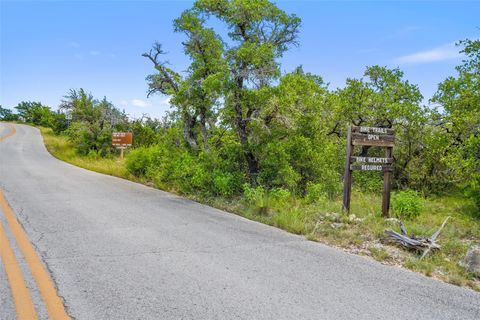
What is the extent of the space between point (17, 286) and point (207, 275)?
219 centimetres

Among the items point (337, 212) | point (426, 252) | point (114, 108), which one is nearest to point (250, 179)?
point (337, 212)

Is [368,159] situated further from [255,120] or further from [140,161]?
[140,161]

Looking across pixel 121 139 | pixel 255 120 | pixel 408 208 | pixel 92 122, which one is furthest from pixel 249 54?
pixel 92 122

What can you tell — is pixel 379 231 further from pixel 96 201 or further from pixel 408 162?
pixel 408 162

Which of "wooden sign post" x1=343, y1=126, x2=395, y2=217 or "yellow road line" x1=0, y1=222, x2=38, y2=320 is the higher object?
"wooden sign post" x1=343, y1=126, x2=395, y2=217

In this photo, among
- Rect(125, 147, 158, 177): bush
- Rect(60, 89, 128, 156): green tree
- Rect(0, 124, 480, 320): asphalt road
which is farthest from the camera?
Rect(60, 89, 128, 156): green tree

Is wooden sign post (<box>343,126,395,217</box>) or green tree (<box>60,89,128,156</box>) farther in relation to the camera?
green tree (<box>60,89,128,156</box>)

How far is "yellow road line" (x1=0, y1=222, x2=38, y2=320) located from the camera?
11.8ft

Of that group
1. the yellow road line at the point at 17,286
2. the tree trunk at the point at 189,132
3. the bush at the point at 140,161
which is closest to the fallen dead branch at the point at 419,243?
the yellow road line at the point at 17,286

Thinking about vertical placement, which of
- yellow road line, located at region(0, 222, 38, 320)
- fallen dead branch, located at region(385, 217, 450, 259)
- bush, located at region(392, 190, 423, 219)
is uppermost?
bush, located at region(392, 190, 423, 219)

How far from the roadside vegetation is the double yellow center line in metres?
4.44

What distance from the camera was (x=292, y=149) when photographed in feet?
35.8

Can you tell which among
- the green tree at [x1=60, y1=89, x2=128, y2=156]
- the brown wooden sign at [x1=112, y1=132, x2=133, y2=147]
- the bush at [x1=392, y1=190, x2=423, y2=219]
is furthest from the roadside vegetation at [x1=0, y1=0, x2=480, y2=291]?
the green tree at [x1=60, y1=89, x2=128, y2=156]

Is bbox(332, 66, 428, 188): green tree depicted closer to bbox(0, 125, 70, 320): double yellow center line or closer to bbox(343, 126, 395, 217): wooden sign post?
bbox(343, 126, 395, 217): wooden sign post
